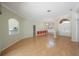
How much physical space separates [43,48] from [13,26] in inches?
35.7

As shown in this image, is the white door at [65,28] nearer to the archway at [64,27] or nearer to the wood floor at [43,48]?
the archway at [64,27]

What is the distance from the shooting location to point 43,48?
9.89ft

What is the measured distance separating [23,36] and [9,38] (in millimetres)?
340

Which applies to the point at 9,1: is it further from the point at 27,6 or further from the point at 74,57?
the point at 74,57

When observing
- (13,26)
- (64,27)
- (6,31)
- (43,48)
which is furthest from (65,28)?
(6,31)

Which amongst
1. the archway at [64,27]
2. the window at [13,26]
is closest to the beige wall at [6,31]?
the window at [13,26]

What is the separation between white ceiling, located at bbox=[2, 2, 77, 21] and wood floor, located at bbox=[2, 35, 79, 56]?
523 mm

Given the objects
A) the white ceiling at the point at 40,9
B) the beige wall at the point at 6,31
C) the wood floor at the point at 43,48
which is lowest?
the wood floor at the point at 43,48

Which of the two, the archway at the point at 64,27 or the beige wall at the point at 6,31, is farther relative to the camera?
the archway at the point at 64,27

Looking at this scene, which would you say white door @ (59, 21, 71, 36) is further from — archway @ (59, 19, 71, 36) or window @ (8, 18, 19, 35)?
window @ (8, 18, 19, 35)

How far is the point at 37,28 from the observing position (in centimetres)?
314

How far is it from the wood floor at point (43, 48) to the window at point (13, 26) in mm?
299

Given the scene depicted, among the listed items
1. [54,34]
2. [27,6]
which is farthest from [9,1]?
[54,34]

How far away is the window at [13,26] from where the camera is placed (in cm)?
302
